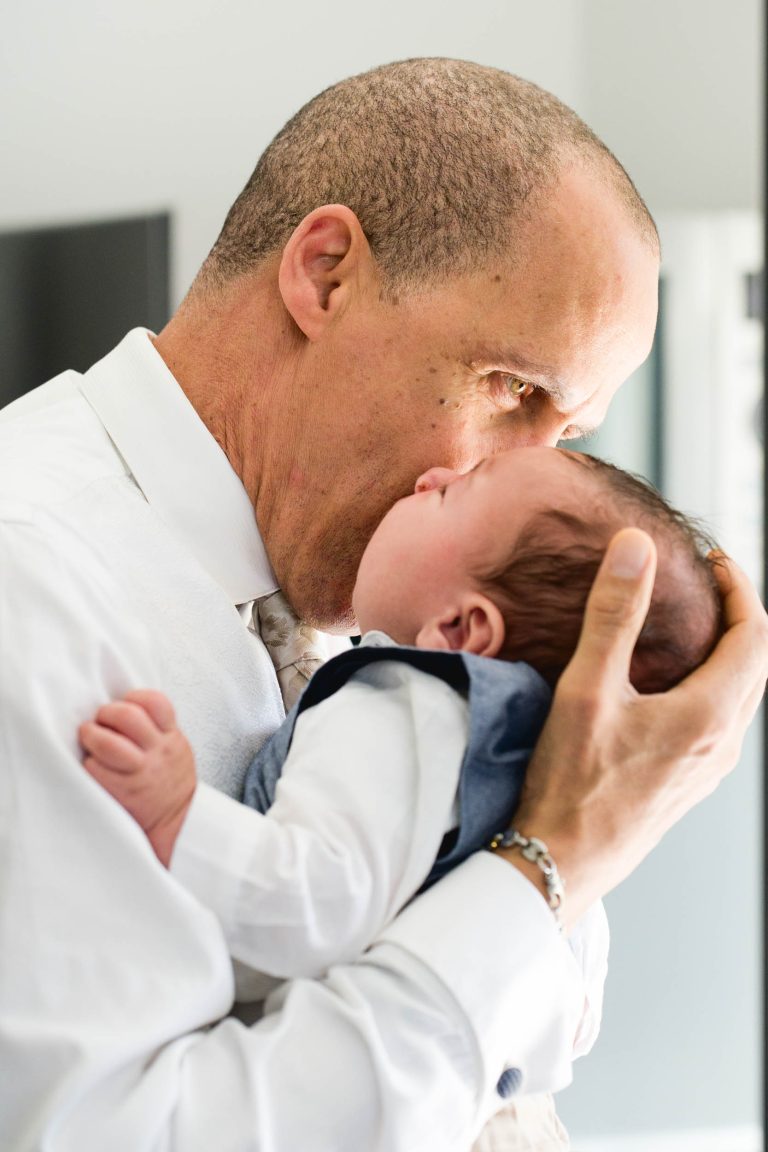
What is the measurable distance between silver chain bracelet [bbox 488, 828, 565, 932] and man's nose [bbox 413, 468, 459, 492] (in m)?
0.35

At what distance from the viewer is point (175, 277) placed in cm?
289

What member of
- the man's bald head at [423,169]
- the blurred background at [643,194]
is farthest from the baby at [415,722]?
the blurred background at [643,194]

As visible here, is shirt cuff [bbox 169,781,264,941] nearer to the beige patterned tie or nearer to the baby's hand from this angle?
the baby's hand

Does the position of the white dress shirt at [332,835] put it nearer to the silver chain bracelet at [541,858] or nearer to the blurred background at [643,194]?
the silver chain bracelet at [541,858]

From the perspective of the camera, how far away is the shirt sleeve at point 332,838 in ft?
2.70

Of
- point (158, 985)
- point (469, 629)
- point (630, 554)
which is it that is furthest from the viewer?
point (469, 629)

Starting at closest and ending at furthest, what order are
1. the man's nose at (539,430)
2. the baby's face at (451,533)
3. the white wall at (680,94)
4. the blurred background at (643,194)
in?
1. the baby's face at (451,533)
2. the man's nose at (539,430)
3. the blurred background at (643,194)
4. the white wall at (680,94)

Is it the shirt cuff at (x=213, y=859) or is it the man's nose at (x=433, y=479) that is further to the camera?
the man's nose at (x=433, y=479)

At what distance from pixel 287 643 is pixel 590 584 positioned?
0.37 meters

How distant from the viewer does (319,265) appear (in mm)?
1191

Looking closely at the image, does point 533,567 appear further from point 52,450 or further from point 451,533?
point 52,450

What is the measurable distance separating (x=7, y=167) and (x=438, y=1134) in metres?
2.53

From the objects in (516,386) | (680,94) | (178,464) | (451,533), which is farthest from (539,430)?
(680,94)

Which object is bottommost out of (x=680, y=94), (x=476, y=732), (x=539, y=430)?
(x=476, y=732)
